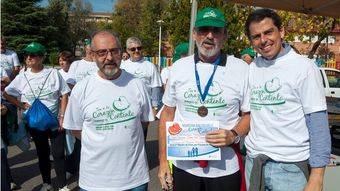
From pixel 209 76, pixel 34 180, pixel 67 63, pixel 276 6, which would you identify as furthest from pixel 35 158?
pixel 209 76

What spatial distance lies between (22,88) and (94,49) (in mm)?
→ 3139

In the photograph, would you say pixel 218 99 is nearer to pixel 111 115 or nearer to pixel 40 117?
pixel 111 115

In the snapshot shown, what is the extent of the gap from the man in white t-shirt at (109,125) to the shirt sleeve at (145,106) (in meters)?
0.06

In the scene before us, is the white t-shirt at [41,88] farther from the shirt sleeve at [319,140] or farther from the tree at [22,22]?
the tree at [22,22]

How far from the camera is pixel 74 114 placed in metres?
3.29

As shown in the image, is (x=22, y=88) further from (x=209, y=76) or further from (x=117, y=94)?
(x=209, y=76)

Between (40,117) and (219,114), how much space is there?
11.1ft

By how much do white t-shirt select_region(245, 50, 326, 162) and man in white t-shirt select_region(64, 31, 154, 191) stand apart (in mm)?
902

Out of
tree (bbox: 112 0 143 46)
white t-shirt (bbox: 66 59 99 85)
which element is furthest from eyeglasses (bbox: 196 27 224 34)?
tree (bbox: 112 0 143 46)

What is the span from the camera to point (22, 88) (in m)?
5.96

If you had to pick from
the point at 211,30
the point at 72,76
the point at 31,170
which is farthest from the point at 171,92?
the point at 72,76

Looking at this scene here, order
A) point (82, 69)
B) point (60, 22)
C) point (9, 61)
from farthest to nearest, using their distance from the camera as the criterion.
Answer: point (60, 22) → point (9, 61) → point (82, 69)

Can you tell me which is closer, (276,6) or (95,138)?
(95,138)

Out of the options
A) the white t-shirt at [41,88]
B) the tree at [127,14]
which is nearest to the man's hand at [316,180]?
the white t-shirt at [41,88]
